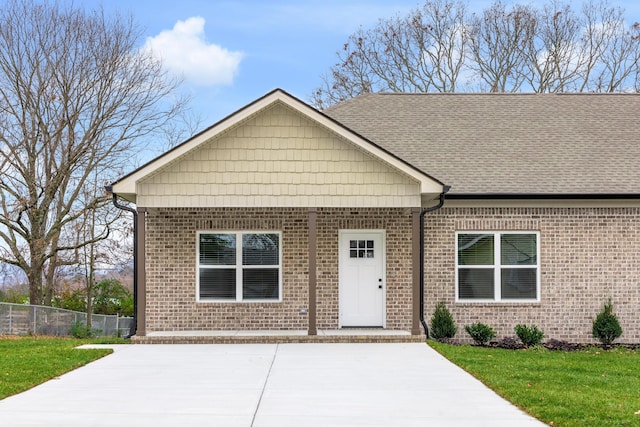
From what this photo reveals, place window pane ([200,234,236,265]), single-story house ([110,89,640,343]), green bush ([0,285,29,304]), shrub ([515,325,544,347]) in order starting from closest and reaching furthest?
shrub ([515,325,544,347]) < single-story house ([110,89,640,343]) < window pane ([200,234,236,265]) < green bush ([0,285,29,304])

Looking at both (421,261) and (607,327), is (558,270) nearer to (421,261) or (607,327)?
(607,327)

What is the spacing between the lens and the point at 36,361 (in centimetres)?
1291

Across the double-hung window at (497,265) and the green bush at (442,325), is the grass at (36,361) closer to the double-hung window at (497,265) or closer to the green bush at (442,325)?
the green bush at (442,325)

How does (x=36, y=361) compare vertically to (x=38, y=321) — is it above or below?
above

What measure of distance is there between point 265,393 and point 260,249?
7584 mm

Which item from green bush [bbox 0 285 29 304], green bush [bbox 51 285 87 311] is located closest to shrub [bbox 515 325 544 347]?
green bush [bbox 51 285 87 311]

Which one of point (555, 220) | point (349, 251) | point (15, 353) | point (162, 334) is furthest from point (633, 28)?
point (15, 353)

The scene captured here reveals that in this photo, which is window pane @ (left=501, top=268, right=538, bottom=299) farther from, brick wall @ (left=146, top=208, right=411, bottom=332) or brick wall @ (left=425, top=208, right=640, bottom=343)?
brick wall @ (left=146, top=208, right=411, bottom=332)

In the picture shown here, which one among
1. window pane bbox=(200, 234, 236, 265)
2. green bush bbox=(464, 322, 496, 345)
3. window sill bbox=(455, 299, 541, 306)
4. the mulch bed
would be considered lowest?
the mulch bed

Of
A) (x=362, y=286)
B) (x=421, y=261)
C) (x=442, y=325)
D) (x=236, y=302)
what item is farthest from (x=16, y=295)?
(x=442, y=325)

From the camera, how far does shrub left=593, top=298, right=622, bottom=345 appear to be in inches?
656

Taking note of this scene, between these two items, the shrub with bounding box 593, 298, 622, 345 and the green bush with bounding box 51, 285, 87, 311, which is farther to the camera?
the green bush with bounding box 51, 285, 87, 311

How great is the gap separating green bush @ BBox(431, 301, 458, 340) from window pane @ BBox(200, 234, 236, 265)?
15.0 feet

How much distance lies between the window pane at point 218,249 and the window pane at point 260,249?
264mm
